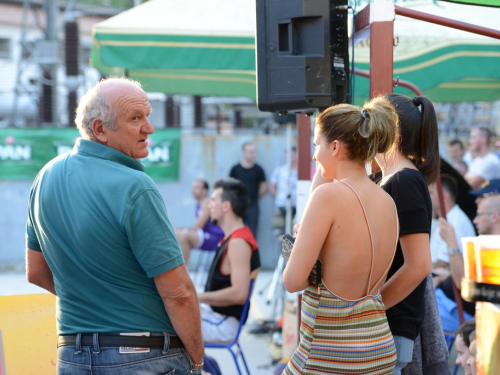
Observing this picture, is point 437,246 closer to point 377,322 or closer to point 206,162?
point 377,322

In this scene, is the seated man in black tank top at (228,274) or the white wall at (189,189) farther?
the white wall at (189,189)

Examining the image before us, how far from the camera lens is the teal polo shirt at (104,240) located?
181cm

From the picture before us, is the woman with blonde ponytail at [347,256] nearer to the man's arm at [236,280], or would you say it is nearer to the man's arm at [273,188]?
the man's arm at [236,280]

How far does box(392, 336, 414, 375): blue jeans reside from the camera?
2.16 metres

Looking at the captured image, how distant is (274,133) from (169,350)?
8314 millimetres

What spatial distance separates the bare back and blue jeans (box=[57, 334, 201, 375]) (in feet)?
1.89

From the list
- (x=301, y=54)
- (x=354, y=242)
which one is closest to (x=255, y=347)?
(x=301, y=54)

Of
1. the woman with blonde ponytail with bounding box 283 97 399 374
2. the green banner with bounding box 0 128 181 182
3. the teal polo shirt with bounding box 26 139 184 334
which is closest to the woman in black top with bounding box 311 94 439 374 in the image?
the woman with blonde ponytail with bounding box 283 97 399 374

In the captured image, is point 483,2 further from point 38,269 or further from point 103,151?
point 38,269

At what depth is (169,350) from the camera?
6.31 ft

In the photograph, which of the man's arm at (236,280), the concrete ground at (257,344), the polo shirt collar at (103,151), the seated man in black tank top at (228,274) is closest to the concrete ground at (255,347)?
the concrete ground at (257,344)

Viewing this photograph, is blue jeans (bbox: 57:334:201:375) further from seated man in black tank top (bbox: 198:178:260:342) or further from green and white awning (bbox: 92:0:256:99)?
green and white awning (bbox: 92:0:256:99)

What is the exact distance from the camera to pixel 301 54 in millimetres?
2762

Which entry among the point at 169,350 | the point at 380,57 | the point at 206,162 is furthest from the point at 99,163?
the point at 206,162
